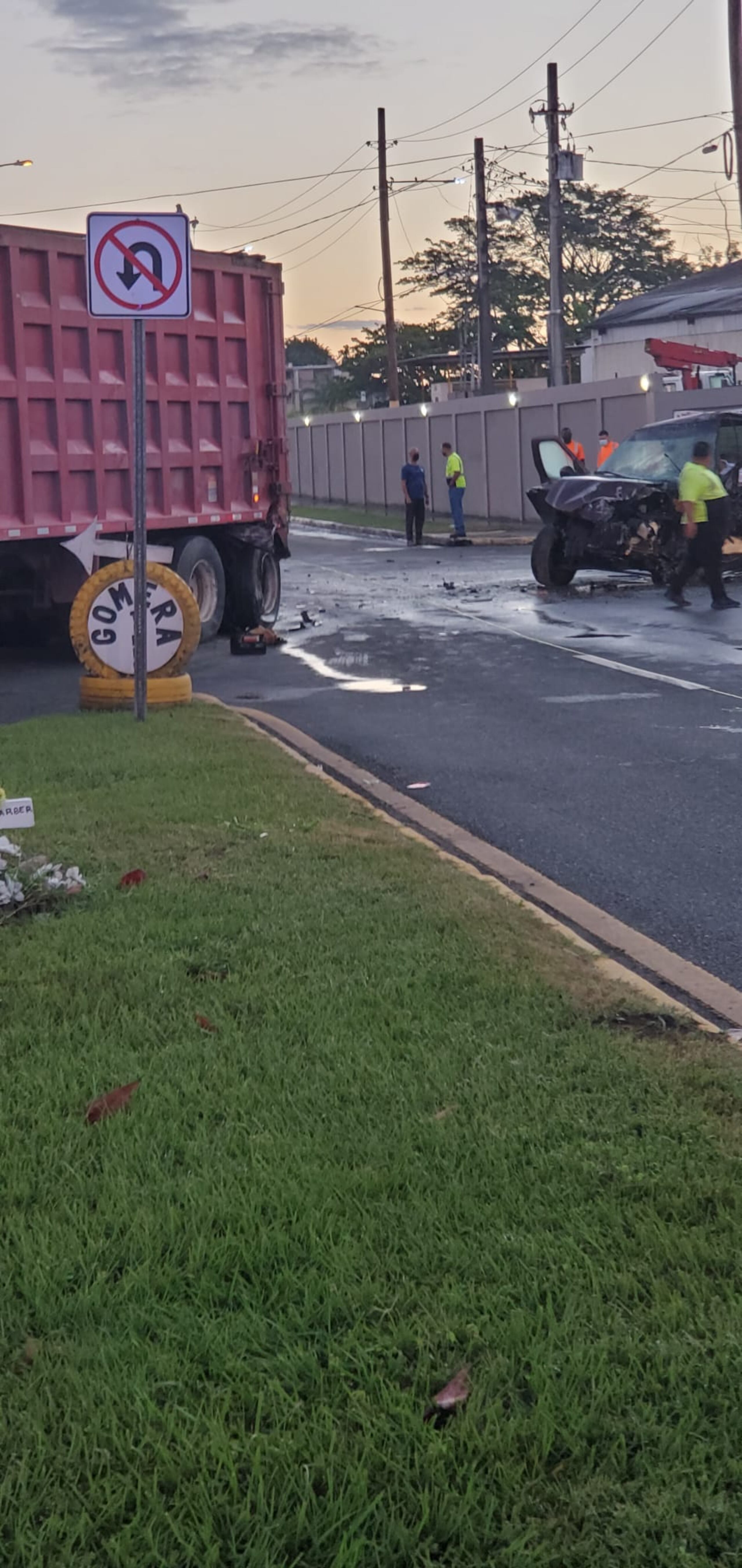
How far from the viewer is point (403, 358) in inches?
3797

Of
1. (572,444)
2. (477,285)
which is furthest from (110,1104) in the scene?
(477,285)

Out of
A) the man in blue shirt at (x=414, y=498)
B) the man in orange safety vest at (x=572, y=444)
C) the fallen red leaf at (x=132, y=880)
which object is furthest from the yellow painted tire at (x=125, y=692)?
the man in blue shirt at (x=414, y=498)

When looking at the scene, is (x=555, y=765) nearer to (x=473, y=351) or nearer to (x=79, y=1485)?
(x=79, y=1485)

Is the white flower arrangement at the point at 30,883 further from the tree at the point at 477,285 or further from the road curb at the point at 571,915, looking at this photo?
the tree at the point at 477,285

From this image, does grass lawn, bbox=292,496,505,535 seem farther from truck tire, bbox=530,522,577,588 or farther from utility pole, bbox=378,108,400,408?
truck tire, bbox=530,522,577,588

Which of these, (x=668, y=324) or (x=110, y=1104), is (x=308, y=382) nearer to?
(x=668, y=324)

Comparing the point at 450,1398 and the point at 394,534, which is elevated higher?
the point at 394,534

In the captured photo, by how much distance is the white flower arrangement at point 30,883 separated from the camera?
6.25 meters

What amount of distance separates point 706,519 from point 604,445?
13.2 metres

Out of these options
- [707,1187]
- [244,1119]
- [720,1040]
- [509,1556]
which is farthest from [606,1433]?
[720,1040]

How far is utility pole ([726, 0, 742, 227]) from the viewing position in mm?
27188

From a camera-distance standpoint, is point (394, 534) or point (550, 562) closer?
point (550, 562)

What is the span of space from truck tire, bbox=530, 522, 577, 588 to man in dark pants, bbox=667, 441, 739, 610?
2.61 metres

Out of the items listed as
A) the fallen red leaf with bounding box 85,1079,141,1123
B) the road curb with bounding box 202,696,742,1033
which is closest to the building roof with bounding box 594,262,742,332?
the road curb with bounding box 202,696,742,1033
